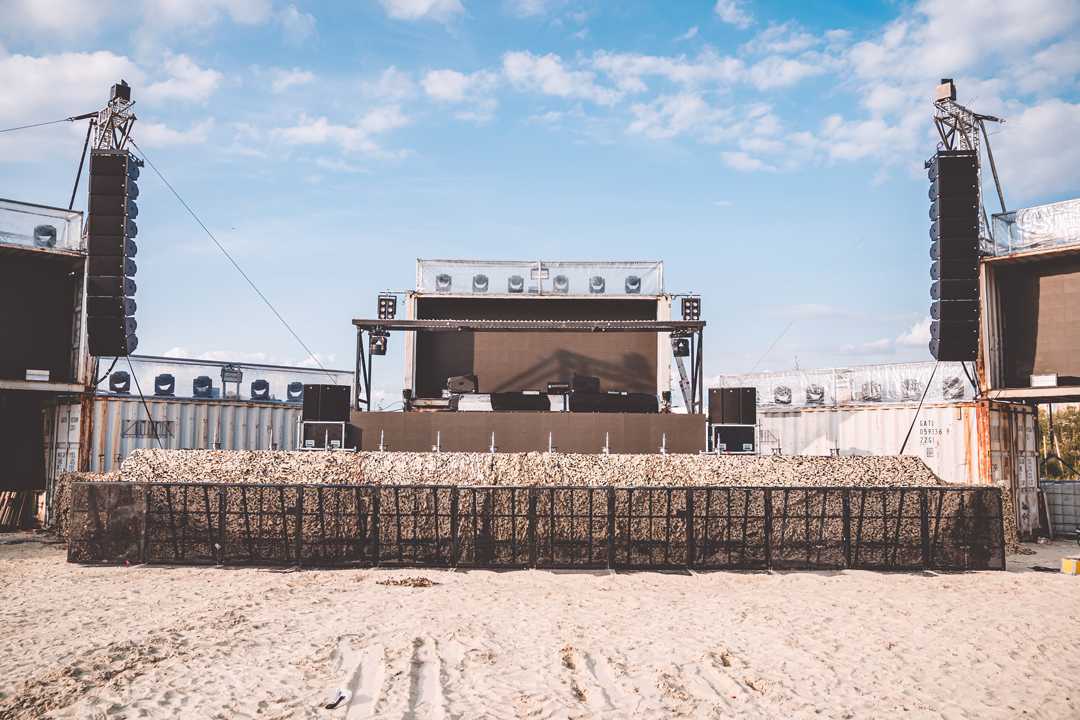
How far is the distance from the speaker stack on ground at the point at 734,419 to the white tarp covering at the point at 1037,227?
6981 millimetres

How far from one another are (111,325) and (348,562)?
31.4ft

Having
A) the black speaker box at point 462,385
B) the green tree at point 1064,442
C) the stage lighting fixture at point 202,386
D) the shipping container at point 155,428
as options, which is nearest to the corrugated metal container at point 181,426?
the shipping container at point 155,428

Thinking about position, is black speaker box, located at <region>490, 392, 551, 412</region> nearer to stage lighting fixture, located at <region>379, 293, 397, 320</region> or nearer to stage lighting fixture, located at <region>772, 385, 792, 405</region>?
stage lighting fixture, located at <region>379, 293, 397, 320</region>

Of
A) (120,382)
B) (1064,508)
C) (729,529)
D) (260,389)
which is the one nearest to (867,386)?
(1064,508)

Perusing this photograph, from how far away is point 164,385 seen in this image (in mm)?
20812

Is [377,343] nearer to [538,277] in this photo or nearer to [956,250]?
[538,277]

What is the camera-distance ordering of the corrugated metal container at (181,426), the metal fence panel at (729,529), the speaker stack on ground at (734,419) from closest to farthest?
the metal fence panel at (729,529) → the speaker stack on ground at (734,419) → the corrugated metal container at (181,426)

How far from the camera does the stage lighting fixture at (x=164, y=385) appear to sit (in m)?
20.7

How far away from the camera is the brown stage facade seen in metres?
15.5

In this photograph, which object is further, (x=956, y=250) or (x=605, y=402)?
(x=605, y=402)

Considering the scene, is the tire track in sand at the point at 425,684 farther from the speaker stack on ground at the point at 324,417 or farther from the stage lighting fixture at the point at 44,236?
the stage lighting fixture at the point at 44,236

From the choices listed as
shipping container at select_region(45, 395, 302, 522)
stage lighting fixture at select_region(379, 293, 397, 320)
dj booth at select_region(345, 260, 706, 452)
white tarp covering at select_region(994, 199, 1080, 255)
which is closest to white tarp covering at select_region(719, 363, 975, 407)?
white tarp covering at select_region(994, 199, 1080, 255)

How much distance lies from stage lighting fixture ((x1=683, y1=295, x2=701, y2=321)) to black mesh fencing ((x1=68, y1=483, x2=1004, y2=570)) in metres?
7.66

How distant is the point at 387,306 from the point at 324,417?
3780 mm
